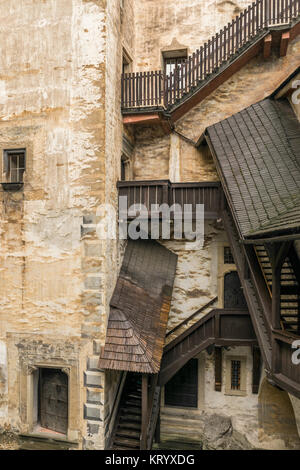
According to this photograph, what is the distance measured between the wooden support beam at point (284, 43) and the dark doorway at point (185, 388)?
9.76m

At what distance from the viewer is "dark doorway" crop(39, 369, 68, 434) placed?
8.88m

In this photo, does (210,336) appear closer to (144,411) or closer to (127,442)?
(144,411)

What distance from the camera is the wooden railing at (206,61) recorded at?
385 inches

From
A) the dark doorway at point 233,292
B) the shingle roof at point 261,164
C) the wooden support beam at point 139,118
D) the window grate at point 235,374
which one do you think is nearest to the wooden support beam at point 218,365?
the window grate at point 235,374

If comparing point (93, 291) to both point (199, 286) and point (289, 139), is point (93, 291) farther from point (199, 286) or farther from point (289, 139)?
point (289, 139)

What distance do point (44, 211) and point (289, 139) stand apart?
6336 millimetres

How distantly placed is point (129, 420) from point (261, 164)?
7.32 meters

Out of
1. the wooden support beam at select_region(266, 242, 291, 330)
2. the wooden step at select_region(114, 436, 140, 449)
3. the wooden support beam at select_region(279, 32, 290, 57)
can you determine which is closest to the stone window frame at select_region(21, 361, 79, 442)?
the wooden step at select_region(114, 436, 140, 449)

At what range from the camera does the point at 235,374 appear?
10586 millimetres

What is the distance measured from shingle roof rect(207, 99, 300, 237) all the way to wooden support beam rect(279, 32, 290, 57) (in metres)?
1.82

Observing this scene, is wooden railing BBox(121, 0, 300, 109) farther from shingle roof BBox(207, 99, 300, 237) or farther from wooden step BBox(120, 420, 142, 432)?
wooden step BBox(120, 420, 142, 432)

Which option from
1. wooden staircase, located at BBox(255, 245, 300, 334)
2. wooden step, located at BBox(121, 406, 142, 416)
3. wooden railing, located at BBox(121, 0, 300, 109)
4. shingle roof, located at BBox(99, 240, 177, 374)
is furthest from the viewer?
wooden railing, located at BBox(121, 0, 300, 109)

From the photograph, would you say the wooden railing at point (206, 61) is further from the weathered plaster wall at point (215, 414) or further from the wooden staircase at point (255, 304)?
the weathered plaster wall at point (215, 414)

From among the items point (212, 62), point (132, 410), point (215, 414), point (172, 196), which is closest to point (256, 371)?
point (215, 414)
